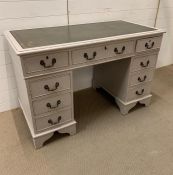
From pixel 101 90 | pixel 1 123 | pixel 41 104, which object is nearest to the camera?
pixel 41 104

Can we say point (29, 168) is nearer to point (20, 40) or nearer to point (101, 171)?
point (101, 171)

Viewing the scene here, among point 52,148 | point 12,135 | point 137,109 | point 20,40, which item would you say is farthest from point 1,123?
point 137,109

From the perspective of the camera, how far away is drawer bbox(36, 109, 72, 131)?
146cm

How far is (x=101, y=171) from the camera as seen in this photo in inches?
52.7

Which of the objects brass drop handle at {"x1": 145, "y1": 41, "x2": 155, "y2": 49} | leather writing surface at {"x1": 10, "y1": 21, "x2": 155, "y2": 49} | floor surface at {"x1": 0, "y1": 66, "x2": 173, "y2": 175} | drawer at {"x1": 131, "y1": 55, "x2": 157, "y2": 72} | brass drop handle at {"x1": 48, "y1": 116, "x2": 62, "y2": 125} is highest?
leather writing surface at {"x1": 10, "y1": 21, "x2": 155, "y2": 49}

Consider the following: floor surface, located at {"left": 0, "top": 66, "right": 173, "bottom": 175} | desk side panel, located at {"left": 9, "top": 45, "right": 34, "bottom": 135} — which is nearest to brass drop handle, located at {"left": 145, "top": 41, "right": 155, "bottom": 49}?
floor surface, located at {"left": 0, "top": 66, "right": 173, "bottom": 175}

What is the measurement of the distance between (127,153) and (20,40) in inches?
43.9

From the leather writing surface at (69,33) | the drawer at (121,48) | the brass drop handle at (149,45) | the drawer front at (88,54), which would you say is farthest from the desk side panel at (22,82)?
the brass drop handle at (149,45)

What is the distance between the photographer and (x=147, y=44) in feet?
5.41

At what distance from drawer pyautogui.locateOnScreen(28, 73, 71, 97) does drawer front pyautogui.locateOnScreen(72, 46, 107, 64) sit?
130mm

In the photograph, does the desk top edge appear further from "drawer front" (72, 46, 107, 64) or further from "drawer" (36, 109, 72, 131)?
"drawer" (36, 109, 72, 131)

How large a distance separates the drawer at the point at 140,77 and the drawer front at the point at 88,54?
42cm

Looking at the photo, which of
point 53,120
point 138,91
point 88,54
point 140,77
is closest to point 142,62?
point 140,77

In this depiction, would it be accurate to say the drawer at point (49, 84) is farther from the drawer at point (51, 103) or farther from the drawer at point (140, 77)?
the drawer at point (140, 77)
